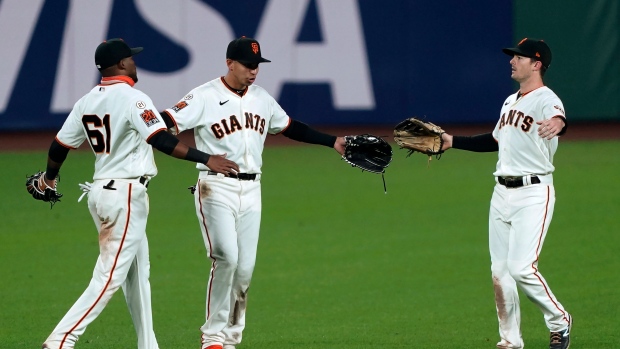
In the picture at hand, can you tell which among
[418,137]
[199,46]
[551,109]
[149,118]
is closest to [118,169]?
[149,118]

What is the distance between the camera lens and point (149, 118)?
6852 millimetres

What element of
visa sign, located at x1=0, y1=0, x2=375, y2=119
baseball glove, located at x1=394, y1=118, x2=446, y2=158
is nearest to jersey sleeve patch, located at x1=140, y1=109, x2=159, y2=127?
baseball glove, located at x1=394, y1=118, x2=446, y2=158

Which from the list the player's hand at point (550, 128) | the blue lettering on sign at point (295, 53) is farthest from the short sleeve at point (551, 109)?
the blue lettering on sign at point (295, 53)

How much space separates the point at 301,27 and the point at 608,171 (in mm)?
5968

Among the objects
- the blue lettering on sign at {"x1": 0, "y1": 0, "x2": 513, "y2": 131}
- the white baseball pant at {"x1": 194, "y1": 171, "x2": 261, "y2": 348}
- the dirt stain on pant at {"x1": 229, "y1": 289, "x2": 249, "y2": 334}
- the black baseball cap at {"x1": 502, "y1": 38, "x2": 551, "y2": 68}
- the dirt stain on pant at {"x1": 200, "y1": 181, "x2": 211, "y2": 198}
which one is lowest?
the blue lettering on sign at {"x1": 0, "y1": 0, "x2": 513, "y2": 131}

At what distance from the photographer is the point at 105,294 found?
6.87 metres

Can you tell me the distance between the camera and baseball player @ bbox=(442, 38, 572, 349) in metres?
7.45

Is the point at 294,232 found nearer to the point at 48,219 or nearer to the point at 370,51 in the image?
the point at 48,219

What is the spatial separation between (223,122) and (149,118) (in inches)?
31.8

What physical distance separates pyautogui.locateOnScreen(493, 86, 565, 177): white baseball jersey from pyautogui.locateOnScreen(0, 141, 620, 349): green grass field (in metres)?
1.36

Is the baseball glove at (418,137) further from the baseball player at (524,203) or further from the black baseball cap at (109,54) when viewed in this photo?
the black baseball cap at (109,54)

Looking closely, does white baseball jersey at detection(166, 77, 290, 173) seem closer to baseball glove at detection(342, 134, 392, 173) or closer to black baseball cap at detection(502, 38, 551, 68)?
baseball glove at detection(342, 134, 392, 173)

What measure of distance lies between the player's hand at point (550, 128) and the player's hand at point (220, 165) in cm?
207

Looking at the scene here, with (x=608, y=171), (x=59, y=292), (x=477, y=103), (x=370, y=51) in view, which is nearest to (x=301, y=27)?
(x=370, y=51)
